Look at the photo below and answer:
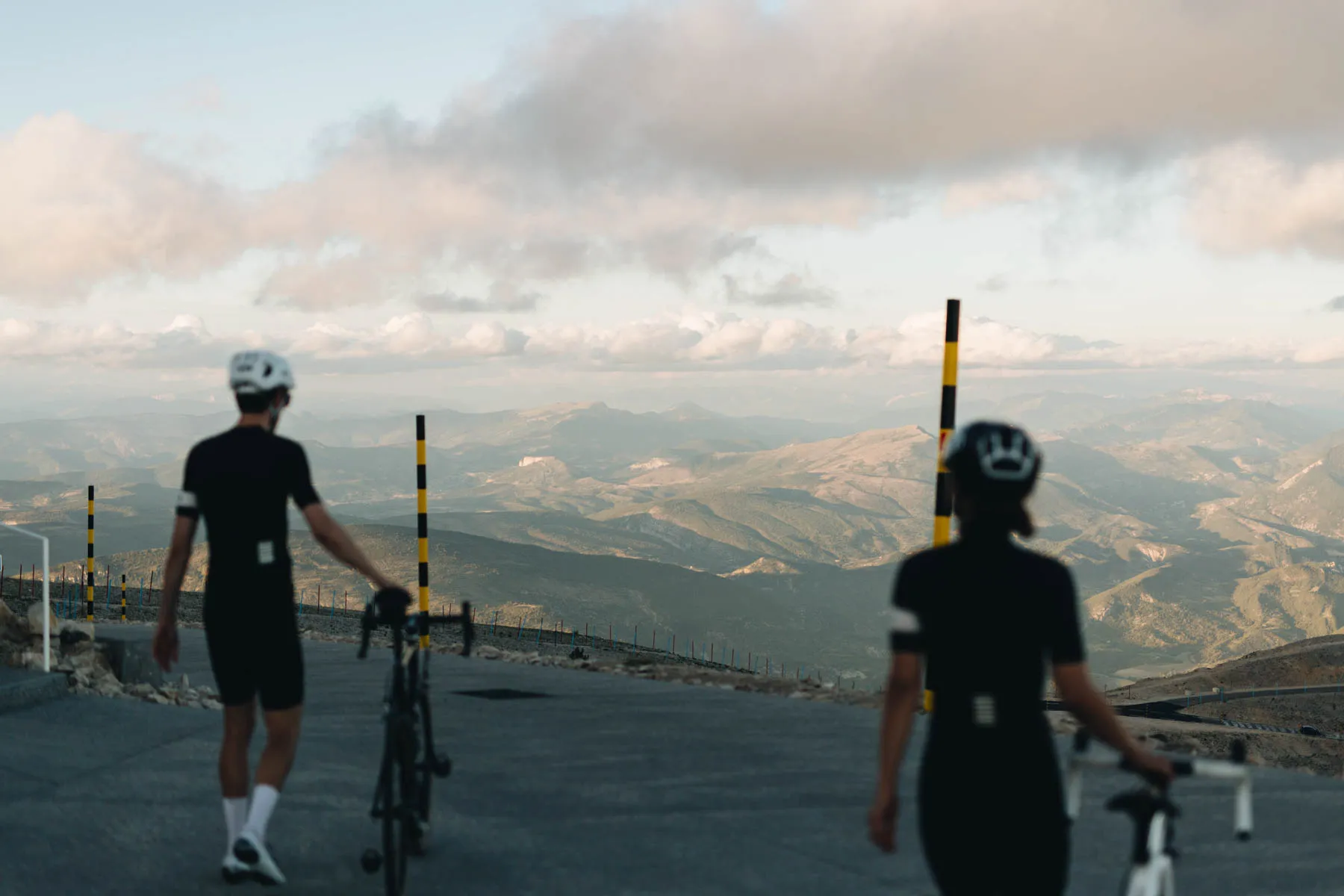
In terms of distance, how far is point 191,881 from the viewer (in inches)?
209

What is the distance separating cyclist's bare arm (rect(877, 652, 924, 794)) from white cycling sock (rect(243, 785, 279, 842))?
9.25ft

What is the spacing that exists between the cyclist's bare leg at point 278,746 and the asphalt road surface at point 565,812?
0.51 metres

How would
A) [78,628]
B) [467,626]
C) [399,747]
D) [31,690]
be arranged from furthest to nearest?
[78,628]
[31,690]
[467,626]
[399,747]

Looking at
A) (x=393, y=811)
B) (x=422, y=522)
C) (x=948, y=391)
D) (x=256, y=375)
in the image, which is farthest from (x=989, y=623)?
(x=422, y=522)

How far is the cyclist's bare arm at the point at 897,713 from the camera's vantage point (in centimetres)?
308

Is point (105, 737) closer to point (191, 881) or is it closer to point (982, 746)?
point (191, 881)

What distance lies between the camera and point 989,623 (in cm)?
298

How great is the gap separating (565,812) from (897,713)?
3940 mm

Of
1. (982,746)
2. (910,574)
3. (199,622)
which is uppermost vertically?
(910,574)

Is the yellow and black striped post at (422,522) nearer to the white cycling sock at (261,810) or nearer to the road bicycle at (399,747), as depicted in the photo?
the road bicycle at (399,747)

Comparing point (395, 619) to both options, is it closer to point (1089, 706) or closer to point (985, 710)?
point (985, 710)

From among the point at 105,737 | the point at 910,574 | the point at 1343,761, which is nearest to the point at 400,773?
the point at 910,574

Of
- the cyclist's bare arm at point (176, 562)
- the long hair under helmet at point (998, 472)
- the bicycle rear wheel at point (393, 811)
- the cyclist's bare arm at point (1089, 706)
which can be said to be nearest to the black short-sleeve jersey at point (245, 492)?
the cyclist's bare arm at point (176, 562)

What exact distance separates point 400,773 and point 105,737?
420 centimetres
